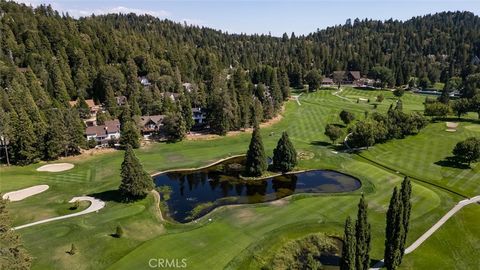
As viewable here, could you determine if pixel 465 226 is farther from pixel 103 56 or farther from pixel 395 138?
pixel 103 56

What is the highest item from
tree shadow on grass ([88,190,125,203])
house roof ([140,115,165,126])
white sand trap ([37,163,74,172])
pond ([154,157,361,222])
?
house roof ([140,115,165,126])

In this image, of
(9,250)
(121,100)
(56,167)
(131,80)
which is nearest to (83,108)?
(121,100)

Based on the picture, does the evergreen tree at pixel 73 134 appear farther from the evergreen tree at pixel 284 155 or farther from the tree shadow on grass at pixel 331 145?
the tree shadow on grass at pixel 331 145

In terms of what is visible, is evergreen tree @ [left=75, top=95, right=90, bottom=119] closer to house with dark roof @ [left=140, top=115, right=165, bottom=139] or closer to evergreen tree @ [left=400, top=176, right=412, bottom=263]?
house with dark roof @ [left=140, top=115, right=165, bottom=139]

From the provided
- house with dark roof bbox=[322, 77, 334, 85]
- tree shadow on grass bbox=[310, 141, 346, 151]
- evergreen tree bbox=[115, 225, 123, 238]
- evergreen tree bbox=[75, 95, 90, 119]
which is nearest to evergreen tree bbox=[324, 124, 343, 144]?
tree shadow on grass bbox=[310, 141, 346, 151]

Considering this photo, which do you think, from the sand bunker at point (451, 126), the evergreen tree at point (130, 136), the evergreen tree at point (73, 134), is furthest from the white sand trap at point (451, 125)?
the evergreen tree at point (73, 134)

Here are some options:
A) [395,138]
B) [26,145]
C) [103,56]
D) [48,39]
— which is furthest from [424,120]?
[48,39]
